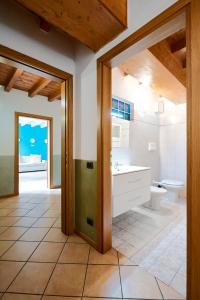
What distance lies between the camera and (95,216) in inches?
68.5

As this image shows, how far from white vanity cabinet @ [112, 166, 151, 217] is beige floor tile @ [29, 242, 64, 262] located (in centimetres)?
77

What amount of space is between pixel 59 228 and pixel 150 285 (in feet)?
4.47

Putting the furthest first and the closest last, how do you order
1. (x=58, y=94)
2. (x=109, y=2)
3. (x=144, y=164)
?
1. (x=58, y=94)
2. (x=144, y=164)
3. (x=109, y=2)

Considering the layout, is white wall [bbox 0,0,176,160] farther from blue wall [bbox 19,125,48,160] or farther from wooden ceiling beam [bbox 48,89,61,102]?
blue wall [bbox 19,125,48,160]

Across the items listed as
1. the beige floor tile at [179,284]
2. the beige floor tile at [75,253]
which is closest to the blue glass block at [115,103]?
the beige floor tile at [75,253]

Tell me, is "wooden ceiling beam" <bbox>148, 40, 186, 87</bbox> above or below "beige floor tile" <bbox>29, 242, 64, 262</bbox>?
above

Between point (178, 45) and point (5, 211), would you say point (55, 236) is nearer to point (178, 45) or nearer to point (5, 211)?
point (5, 211)

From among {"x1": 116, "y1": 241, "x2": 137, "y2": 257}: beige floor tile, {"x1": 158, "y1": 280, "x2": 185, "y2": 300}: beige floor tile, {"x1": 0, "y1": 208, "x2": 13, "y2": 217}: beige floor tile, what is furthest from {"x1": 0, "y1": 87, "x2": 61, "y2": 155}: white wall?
{"x1": 158, "y1": 280, "x2": 185, "y2": 300}: beige floor tile

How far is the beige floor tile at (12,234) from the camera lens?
1.94 meters

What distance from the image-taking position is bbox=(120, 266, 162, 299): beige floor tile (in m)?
1.18

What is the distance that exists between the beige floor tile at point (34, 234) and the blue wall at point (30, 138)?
6.46 m

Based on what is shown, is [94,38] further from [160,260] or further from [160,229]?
[160,229]

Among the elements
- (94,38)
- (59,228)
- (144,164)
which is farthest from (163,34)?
(144,164)

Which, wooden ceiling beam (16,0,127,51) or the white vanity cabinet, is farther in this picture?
the white vanity cabinet
